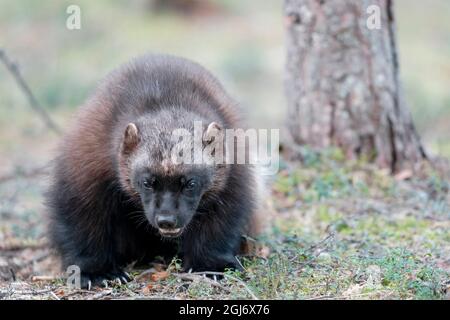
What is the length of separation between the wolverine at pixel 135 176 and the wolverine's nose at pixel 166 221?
19cm

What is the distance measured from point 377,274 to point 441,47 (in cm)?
1605

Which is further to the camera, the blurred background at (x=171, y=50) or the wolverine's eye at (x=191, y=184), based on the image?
the blurred background at (x=171, y=50)

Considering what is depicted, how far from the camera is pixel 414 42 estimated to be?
69.5ft

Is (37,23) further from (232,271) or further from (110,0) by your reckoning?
(232,271)

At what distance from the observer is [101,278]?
6832 mm

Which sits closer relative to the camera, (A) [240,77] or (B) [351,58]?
(B) [351,58]

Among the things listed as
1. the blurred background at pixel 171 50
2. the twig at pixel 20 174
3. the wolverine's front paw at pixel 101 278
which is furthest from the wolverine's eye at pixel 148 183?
the blurred background at pixel 171 50

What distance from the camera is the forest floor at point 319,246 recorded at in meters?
→ 5.98

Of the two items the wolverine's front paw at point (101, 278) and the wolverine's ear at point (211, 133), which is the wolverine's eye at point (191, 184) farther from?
the wolverine's front paw at point (101, 278)

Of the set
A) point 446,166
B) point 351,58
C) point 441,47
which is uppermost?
point 441,47

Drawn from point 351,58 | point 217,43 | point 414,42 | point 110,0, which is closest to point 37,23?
point 110,0

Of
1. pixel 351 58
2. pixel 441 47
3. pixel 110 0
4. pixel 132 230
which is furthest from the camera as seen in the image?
pixel 110 0

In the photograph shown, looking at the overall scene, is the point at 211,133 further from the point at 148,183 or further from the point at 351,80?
the point at 351,80
